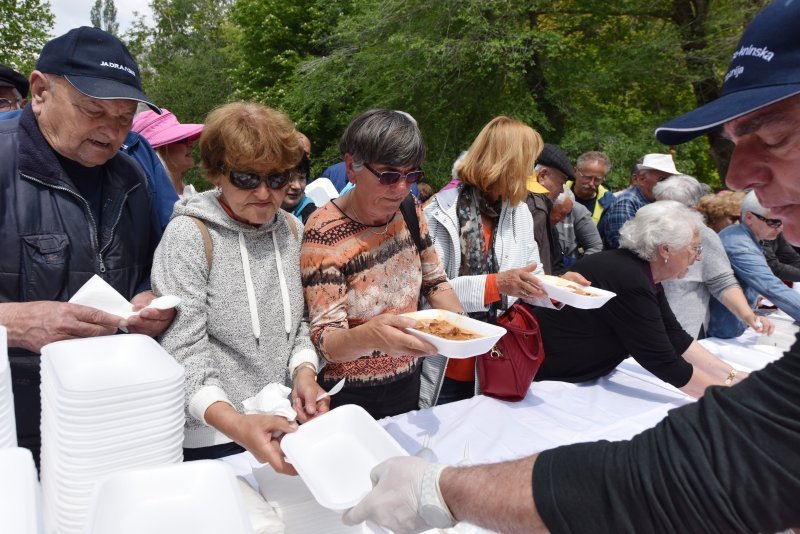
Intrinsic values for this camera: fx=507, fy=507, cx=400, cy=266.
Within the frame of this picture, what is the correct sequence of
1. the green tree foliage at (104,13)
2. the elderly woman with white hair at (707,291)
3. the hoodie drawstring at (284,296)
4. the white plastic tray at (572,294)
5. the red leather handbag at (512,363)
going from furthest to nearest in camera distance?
the green tree foliage at (104,13) → the elderly woman with white hair at (707,291) → the red leather handbag at (512,363) → the white plastic tray at (572,294) → the hoodie drawstring at (284,296)

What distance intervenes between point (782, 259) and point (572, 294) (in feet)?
10.7

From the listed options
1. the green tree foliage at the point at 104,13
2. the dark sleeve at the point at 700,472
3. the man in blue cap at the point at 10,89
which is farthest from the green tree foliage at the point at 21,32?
the green tree foliage at the point at 104,13

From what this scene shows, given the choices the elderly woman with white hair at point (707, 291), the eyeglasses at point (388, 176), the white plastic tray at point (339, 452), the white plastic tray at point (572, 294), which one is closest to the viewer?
the white plastic tray at point (339, 452)

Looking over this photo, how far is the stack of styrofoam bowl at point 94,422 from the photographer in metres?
0.98

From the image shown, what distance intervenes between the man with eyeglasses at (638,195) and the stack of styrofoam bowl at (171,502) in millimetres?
4483

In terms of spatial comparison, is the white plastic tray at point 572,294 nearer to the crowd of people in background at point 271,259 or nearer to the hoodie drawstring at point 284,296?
the crowd of people in background at point 271,259

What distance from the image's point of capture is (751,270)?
3.55 meters

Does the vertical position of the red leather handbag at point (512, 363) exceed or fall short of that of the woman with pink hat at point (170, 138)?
it falls short

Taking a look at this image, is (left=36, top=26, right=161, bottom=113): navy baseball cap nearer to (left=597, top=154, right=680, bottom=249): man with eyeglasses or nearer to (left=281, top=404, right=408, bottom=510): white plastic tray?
(left=281, top=404, right=408, bottom=510): white plastic tray

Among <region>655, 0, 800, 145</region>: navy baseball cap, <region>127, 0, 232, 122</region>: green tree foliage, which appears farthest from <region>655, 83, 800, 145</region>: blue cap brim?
<region>127, 0, 232, 122</region>: green tree foliage

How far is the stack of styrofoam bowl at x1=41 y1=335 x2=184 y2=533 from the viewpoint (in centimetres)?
98

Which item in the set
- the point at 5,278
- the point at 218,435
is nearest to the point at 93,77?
the point at 5,278

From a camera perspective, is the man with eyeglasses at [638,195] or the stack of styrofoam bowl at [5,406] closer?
the stack of styrofoam bowl at [5,406]

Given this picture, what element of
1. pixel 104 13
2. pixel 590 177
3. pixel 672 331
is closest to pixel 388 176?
pixel 672 331
